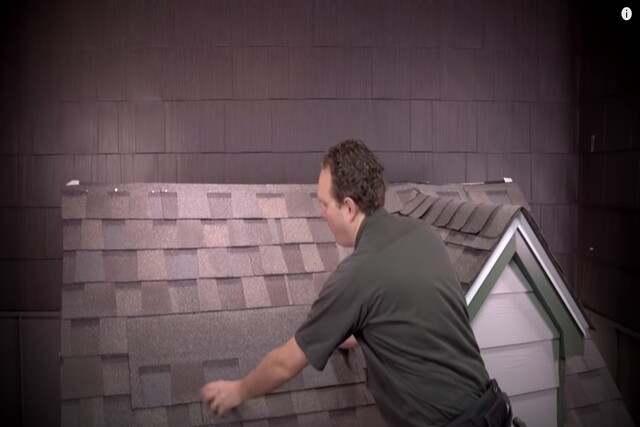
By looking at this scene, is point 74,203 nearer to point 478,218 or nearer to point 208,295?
point 208,295

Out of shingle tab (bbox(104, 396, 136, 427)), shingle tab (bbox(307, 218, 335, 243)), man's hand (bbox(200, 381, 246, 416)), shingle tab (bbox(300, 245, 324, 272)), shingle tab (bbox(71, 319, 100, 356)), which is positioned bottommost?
shingle tab (bbox(104, 396, 136, 427))

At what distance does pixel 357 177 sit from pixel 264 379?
2.63 feet

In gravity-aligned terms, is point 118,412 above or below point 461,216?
below

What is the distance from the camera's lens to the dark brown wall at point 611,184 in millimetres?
3734

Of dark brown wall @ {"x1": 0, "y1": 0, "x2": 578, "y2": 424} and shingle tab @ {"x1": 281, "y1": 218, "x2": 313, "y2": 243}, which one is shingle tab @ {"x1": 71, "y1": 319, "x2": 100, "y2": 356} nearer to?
shingle tab @ {"x1": 281, "y1": 218, "x2": 313, "y2": 243}

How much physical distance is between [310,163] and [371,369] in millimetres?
2383

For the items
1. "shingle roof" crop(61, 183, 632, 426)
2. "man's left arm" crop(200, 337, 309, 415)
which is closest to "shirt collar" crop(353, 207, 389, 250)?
"man's left arm" crop(200, 337, 309, 415)

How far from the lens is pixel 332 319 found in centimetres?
192

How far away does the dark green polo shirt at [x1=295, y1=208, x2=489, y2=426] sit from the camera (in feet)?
6.18

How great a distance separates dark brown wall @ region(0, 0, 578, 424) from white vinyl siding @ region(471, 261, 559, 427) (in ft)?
5.65

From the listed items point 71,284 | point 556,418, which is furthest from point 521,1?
point 71,284

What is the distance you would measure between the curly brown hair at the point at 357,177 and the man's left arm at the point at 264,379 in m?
0.55

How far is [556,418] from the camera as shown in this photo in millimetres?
2871

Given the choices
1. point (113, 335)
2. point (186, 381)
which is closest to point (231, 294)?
point (186, 381)
